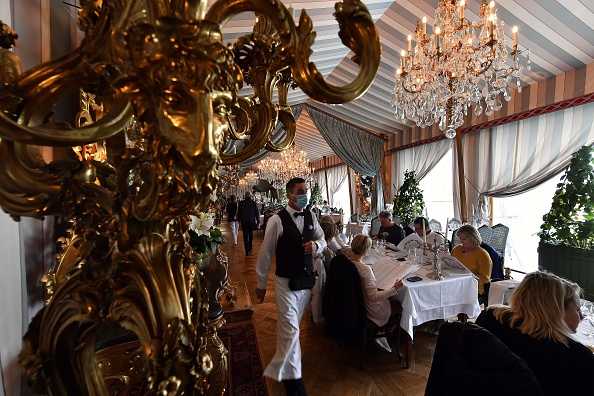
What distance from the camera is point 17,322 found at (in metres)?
0.53

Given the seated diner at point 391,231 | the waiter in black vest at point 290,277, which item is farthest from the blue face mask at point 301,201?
the seated diner at point 391,231

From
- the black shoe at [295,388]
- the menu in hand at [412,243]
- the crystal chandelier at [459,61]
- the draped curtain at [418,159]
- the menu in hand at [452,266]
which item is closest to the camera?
the black shoe at [295,388]

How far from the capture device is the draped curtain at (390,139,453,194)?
6293mm

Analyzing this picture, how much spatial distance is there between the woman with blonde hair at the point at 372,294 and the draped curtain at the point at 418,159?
4956 millimetres

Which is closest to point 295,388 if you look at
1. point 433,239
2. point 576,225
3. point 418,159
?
point 433,239

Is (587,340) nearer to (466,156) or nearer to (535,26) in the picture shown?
(535,26)

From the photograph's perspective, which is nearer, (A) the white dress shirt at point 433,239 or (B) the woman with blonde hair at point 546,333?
(B) the woman with blonde hair at point 546,333

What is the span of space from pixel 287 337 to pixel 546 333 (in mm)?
1474

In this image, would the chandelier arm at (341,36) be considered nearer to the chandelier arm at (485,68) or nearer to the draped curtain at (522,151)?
the chandelier arm at (485,68)

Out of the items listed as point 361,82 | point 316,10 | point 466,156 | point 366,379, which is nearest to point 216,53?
point 361,82

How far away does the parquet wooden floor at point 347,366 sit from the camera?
2.03 meters

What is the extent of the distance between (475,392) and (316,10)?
3776 millimetres

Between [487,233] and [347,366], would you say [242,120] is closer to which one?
[347,366]

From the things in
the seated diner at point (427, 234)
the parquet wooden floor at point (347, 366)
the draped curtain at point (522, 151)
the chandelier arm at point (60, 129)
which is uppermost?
the draped curtain at point (522, 151)
